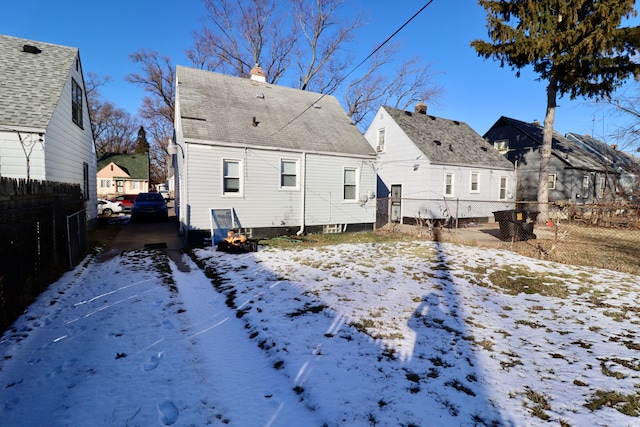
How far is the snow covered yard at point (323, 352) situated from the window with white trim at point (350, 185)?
7324 millimetres

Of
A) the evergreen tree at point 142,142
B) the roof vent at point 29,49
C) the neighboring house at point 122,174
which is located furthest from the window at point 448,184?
the evergreen tree at point 142,142

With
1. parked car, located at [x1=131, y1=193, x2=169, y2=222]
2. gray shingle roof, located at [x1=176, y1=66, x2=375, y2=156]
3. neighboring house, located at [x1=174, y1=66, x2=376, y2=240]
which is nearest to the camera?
neighboring house, located at [x1=174, y1=66, x2=376, y2=240]

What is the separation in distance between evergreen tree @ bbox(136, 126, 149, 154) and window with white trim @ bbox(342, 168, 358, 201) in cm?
5959

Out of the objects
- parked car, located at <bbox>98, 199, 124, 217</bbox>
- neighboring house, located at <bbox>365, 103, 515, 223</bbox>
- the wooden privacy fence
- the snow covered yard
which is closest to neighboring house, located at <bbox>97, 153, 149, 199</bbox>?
parked car, located at <bbox>98, 199, 124, 217</bbox>

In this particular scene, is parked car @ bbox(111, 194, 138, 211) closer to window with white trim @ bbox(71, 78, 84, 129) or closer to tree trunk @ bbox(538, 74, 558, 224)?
window with white trim @ bbox(71, 78, 84, 129)

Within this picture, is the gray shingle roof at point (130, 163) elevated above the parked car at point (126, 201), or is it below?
above

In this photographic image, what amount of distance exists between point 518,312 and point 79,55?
634 inches

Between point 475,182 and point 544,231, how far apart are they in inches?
216

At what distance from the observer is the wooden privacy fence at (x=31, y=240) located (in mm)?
4219

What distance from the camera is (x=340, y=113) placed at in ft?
52.2

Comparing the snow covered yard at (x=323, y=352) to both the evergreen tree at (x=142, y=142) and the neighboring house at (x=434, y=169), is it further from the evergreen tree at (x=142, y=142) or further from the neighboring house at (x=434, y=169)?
the evergreen tree at (x=142, y=142)

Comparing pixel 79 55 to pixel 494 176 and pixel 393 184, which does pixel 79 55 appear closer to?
pixel 393 184

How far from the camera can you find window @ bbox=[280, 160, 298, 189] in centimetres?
1206

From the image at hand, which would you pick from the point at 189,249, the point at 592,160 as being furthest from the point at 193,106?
the point at 592,160
